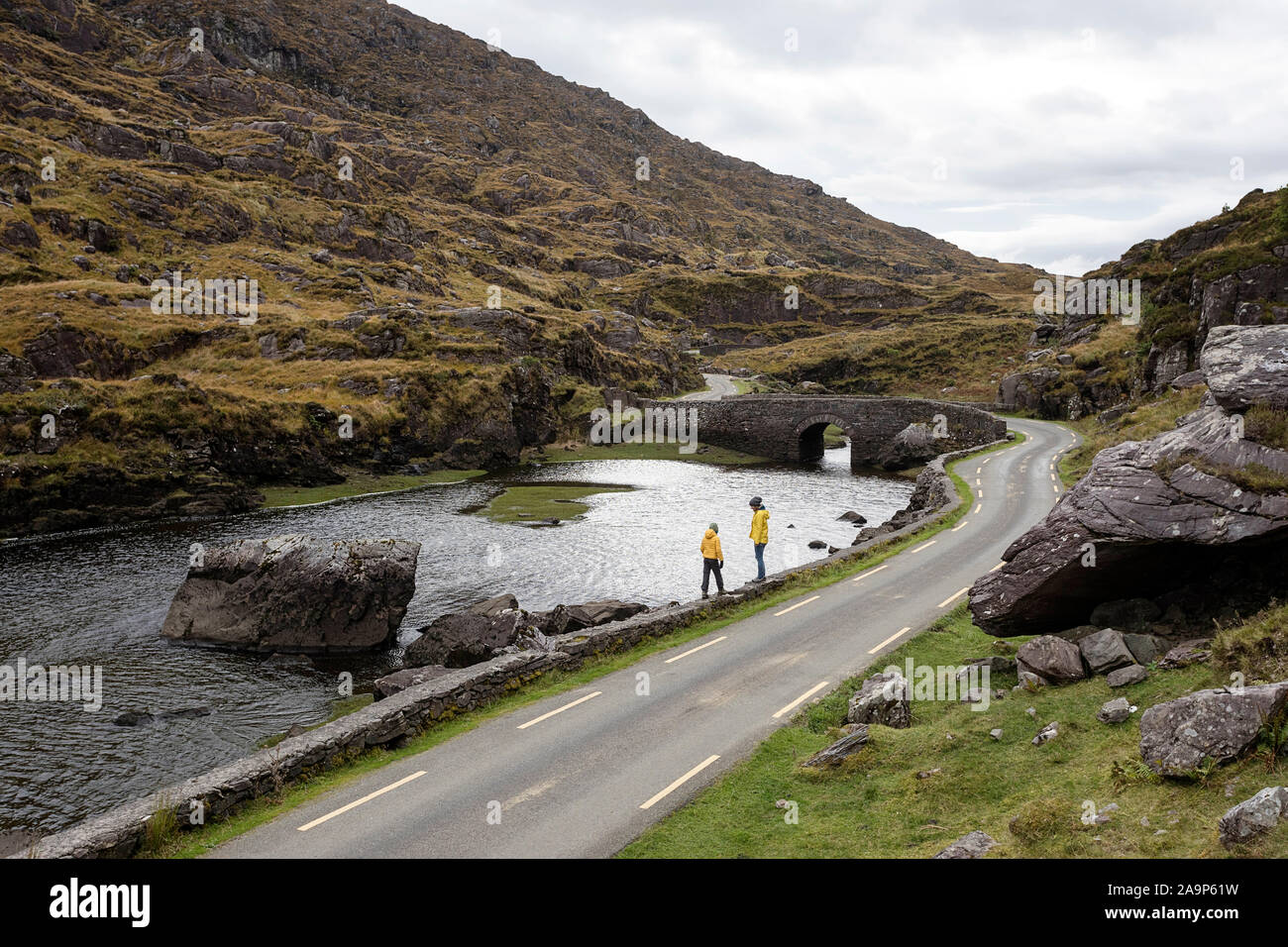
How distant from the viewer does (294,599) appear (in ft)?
93.7

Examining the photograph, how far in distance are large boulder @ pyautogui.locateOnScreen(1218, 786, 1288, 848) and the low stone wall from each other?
48.2 feet

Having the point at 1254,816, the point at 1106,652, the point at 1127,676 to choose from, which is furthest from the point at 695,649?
the point at 1254,816

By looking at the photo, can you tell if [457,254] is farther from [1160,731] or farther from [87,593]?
[1160,731]

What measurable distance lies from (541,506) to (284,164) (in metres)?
121

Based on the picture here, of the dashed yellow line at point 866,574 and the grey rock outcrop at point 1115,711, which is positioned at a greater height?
the grey rock outcrop at point 1115,711

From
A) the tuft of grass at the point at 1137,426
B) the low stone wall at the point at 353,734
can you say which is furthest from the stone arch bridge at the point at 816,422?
the low stone wall at the point at 353,734

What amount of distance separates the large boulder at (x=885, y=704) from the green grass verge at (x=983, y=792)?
0.33 metres

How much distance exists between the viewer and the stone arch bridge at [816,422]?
3115 inches

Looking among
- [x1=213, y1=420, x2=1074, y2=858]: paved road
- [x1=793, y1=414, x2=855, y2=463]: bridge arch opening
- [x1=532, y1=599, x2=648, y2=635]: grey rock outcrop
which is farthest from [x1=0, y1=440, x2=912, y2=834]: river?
[x1=793, y1=414, x2=855, y2=463]: bridge arch opening

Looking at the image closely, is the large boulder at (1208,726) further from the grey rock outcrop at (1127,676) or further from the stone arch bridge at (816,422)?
the stone arch bridge at (816,422)

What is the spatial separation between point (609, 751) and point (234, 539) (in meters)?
37.3

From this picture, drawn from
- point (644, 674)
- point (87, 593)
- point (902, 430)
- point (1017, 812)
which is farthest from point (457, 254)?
point (1017, 812)

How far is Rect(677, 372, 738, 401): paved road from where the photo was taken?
111000 mm

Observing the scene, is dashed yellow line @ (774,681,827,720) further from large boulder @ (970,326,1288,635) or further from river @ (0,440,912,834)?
river @ (0,440,912,834)
